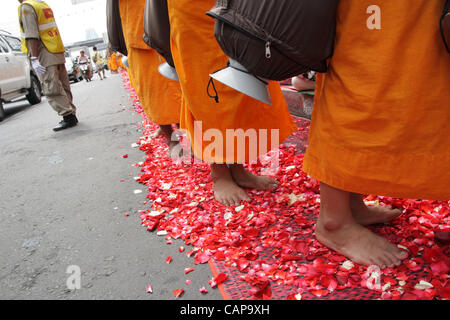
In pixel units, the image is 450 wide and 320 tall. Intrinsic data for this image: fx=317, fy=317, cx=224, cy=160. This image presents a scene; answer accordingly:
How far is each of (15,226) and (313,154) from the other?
7.08 feet

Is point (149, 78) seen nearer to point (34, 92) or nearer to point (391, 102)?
point (391, 102)

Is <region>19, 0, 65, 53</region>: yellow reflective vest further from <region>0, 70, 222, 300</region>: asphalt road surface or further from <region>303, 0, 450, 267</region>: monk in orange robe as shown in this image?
<region>303, 0, 450, 267</region>: monk in orange robe

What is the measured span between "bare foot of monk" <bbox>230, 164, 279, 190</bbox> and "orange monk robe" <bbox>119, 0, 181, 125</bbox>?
3.18 feet

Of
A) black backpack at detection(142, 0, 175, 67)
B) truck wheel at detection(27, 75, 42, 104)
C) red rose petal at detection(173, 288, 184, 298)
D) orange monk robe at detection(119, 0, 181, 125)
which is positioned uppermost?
black backpack at detection(142, 0, 175, 67)

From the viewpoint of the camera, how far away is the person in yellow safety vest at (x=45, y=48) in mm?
4387

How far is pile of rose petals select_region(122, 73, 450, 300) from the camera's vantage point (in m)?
1.27

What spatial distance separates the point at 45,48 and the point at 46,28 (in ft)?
0.91

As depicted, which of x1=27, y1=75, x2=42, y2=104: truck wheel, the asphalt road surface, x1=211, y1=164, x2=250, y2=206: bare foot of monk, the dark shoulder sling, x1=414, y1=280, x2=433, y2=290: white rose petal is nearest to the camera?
x1=414, y1=280, x2=433, y2=290: white rose petal

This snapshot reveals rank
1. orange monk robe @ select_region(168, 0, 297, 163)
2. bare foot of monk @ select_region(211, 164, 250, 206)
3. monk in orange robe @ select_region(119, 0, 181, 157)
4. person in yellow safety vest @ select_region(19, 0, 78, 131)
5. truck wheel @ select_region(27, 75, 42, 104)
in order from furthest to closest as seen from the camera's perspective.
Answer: truck wheel @ select_region(27, 75, 42, 104), person in yellow safety vest @ select_region(19, 0, 78, 131), monk in orange robe @ select_region(119, 0, 181, 157), bare foot of monk @ select_region(211, 164, 250, 206), orange monk robe @ select_region(168, 0, 297, 163)

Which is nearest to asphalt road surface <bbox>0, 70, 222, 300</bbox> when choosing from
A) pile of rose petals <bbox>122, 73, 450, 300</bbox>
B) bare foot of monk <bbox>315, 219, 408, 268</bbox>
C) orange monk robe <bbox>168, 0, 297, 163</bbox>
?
pile of rose petals <bbox>122, 73, 450, 300</bbox>

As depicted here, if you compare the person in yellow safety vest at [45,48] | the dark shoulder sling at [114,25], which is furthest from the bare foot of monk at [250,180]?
the person in yellow safety vest at [45,48]

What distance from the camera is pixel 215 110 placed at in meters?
1.83

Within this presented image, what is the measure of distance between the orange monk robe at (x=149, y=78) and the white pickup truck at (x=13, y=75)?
20.0ft

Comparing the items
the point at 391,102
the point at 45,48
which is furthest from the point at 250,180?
the point at 45,48
